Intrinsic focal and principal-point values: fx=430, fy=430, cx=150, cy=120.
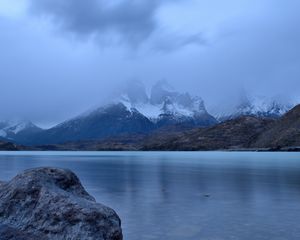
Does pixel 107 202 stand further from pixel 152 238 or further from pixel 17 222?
pixel 17 222

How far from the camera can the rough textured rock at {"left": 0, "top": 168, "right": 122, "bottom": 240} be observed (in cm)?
1323

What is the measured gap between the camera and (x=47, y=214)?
1383 cm

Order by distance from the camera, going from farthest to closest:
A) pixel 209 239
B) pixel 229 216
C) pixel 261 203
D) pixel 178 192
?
pixel 178 192
pixel 261 203
pixel 229 216
pixel 209 239

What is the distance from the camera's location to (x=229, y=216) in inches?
936

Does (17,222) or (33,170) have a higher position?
(33,170)

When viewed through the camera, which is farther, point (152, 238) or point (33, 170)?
point (152, 238)

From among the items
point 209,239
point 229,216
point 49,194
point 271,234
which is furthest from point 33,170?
point 229,216

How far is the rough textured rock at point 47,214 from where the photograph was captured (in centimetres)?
1323

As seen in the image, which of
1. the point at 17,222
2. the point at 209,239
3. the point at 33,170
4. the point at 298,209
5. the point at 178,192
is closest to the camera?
the point at 17,222

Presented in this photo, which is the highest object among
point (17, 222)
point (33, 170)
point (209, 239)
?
point (33, 170)

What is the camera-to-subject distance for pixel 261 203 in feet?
96.0

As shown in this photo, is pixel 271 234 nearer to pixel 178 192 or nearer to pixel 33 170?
pixel 33 170

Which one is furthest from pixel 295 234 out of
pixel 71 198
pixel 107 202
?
pixel 107 202

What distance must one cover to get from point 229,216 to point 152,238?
687 centimetres
